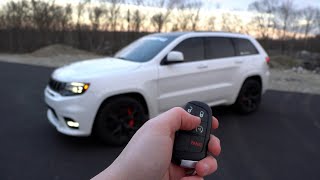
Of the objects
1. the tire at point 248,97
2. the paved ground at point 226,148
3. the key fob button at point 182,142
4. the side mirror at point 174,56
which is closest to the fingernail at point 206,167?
the key fob button at point 182,142

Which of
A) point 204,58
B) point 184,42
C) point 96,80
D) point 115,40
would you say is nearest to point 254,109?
point 204,58

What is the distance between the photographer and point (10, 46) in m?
40.9

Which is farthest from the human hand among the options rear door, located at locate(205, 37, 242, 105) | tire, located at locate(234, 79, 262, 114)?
tire, located at locate(234, 79, 262, 114)

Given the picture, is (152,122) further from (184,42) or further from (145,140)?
(184,42)

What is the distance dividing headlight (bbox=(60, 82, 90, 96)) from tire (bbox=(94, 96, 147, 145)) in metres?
0.39

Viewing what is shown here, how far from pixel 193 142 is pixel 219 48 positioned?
514 centimetres

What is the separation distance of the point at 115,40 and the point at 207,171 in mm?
42093

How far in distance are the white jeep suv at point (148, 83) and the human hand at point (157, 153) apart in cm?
307

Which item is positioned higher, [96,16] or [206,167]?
[206,167]

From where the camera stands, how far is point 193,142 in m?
1.60

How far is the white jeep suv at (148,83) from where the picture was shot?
15.6ft

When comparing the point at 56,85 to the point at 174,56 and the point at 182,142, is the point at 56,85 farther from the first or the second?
the point at 182,142

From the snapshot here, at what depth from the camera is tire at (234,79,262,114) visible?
22.6 ft

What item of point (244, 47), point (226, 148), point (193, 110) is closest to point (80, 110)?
point (226, 148)
